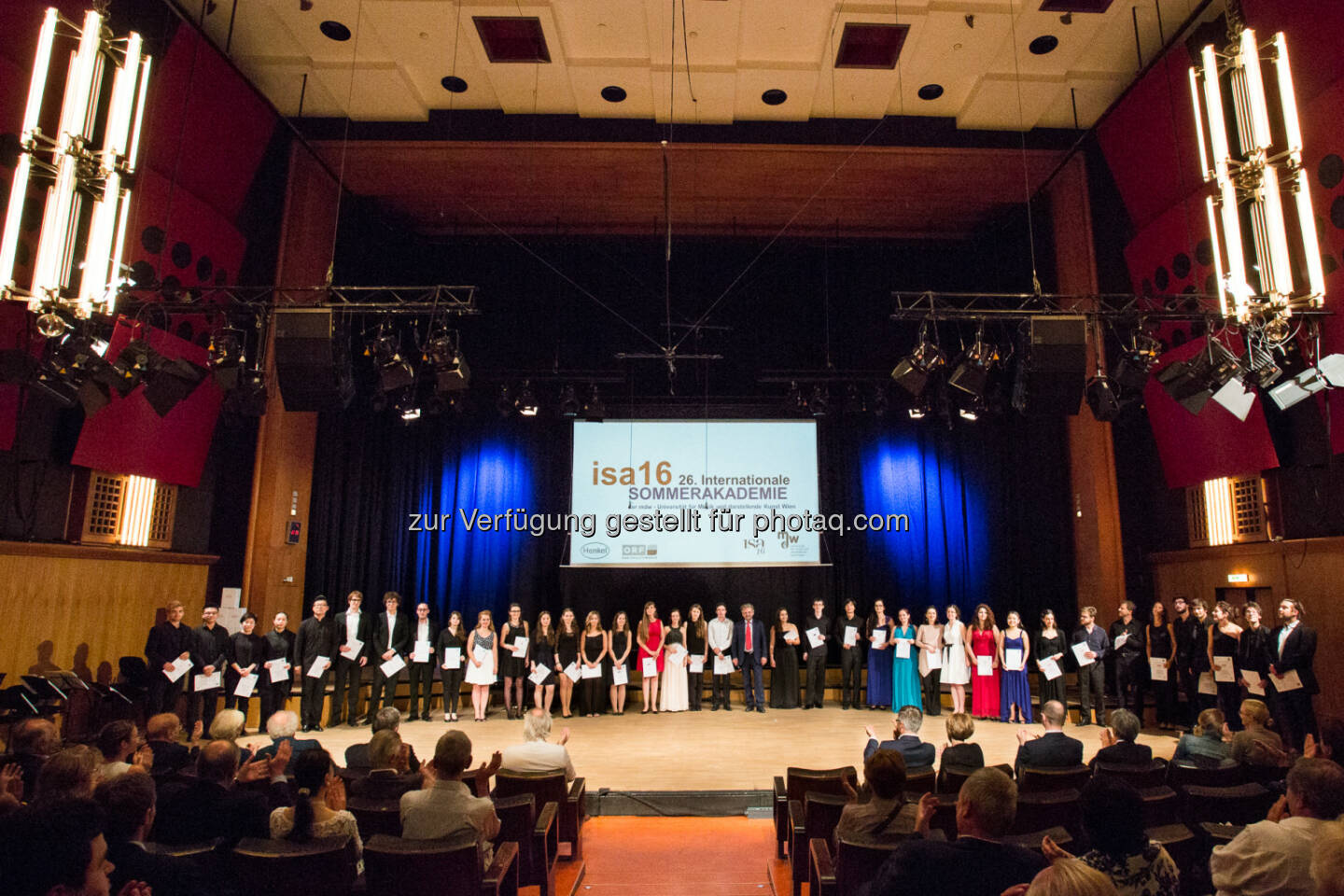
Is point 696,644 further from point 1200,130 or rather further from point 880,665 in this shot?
point 1200,130

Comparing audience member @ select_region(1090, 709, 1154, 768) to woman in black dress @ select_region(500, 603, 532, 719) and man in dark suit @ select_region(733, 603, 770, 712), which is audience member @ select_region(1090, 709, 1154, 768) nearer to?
man in dark suit @ select_region(733, 603, 770, 712)

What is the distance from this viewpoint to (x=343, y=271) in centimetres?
1065

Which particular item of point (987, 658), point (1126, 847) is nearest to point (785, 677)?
point (987, 658)

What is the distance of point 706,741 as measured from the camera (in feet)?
25.3

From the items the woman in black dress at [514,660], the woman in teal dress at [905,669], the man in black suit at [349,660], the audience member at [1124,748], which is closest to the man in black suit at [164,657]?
the man in black suit at [349,660]

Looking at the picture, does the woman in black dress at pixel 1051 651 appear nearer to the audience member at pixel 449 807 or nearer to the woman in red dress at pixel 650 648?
the woman in red dress at pixel 650 648

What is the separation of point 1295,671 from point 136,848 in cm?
776

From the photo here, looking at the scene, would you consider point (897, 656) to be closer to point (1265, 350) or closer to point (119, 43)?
point (1265, 350)

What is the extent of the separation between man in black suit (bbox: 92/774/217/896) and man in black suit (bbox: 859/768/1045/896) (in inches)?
74.6

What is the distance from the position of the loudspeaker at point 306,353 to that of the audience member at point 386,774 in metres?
4.16

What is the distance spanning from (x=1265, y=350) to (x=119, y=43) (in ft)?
28.7

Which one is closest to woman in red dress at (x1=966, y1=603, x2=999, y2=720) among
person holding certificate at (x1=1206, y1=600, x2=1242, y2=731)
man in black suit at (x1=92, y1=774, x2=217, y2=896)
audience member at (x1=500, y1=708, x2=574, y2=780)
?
person holding certificate at (x1=1206, y1=600, x2=1242, y2=731)

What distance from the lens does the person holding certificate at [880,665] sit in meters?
9.73

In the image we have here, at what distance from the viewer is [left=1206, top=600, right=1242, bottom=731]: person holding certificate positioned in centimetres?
708
